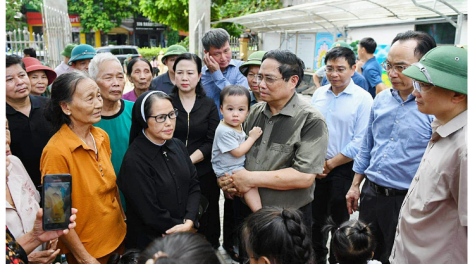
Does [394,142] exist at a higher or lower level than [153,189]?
higher

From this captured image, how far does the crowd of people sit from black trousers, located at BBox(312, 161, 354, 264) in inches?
0.4

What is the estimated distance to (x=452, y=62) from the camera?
1866 mm

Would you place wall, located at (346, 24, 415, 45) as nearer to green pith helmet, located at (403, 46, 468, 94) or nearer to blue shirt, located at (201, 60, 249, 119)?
blue shirt, located at (201, 60, 249, 119)

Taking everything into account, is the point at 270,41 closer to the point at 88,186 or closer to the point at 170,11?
the point at 170,11

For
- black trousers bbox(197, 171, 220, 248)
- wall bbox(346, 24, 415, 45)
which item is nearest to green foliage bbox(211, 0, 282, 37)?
wall bbox(346, 24, 415, 45)

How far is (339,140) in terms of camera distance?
3.53 m

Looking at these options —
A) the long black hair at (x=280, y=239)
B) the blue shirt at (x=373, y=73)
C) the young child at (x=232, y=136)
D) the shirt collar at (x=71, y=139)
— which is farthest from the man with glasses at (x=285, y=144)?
the blue shirt at (x=373, y=73)

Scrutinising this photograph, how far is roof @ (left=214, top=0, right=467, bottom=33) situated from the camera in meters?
8.33

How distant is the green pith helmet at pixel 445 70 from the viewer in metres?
1.84

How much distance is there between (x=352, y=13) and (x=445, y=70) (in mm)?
9849

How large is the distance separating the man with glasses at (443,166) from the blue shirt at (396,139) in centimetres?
58

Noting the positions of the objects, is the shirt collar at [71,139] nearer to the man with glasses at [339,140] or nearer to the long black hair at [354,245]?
the long black hair at [354,245]

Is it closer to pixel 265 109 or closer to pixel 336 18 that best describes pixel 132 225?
pixel 265 109

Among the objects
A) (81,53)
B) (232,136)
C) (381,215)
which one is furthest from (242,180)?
(81,53)
